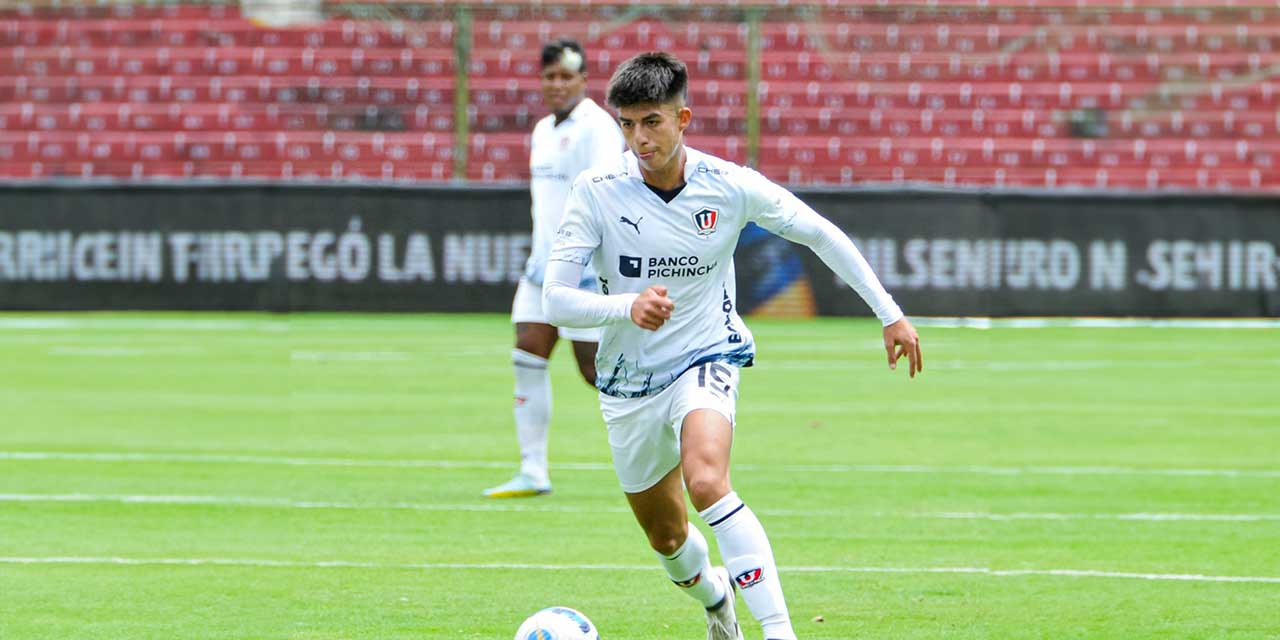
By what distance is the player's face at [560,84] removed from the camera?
10.5 meters

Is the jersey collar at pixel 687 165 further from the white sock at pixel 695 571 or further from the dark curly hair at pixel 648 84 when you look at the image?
the white sock at pixel 695 571

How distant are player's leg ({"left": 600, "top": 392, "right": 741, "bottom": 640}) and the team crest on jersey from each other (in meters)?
0.58

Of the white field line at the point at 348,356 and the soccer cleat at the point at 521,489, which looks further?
the white field line at the point at 348,356

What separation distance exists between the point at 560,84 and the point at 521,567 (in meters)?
3.34

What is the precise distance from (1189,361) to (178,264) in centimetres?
1318

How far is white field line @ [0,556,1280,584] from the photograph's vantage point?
806cm

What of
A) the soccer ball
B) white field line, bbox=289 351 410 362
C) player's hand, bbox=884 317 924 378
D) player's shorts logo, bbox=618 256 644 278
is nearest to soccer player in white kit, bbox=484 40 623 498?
player's shorts logo, bbox=618 256 644 278

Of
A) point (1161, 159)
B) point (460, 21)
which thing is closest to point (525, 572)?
point (460, 21)

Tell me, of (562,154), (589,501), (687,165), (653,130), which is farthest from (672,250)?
(562,154)

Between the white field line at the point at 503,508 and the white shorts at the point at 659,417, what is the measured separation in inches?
132

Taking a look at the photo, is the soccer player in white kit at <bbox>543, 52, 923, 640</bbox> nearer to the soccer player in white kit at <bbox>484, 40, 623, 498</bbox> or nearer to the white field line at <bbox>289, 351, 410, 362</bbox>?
the soccer player in white kit at <bbox>484, 40, 623, 498</bbox>

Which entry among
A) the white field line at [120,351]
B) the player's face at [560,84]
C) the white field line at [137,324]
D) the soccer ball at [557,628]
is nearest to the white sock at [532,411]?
the player's face at [560,84]

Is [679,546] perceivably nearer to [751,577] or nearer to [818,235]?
[751,577]

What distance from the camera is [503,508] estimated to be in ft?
32.9
